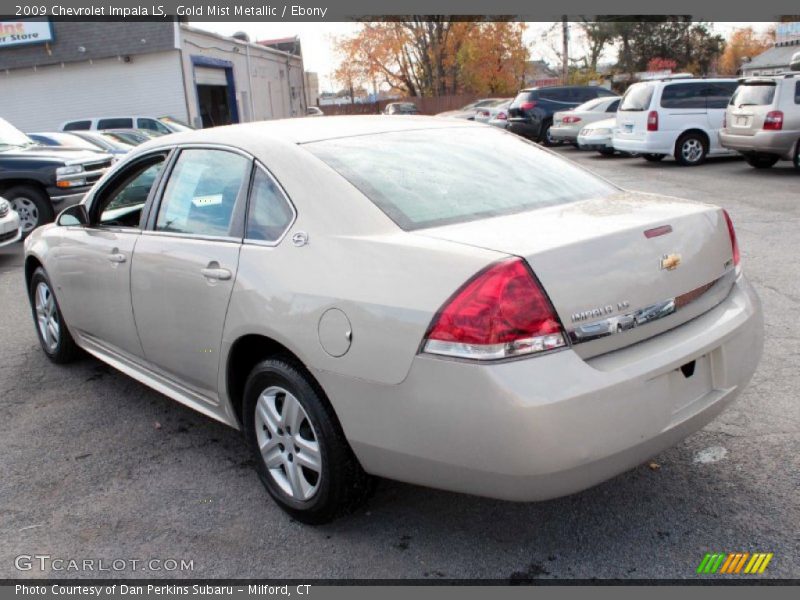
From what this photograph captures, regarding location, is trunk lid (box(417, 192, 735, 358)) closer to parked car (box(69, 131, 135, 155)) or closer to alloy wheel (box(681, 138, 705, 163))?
alloy wheel (box(681, 138, 705, 163))

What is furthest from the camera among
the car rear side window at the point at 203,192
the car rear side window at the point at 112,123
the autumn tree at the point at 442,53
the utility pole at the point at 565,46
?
the autumn tree at the point at 442,53

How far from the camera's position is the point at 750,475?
3.27m

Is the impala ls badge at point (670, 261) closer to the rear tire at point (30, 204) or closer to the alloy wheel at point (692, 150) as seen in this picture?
the rear tire at point (30, 204)

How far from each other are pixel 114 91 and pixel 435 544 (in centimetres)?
2985

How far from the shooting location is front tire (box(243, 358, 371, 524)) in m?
2.88

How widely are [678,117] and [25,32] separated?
80.1 ft

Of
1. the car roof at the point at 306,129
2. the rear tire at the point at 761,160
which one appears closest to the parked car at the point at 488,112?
the rear tire at the point at 761,160

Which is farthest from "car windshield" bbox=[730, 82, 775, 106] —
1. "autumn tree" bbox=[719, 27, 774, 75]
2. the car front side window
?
"autumn tree" bbox=[719, 27, 774, 75]

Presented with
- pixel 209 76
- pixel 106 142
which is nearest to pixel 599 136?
pixel 106 142

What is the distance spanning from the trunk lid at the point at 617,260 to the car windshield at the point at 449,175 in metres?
0.15

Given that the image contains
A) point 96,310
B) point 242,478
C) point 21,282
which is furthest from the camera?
point 21,282

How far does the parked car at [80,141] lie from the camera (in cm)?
1436

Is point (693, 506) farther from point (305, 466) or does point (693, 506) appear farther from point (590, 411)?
point (305, 466)

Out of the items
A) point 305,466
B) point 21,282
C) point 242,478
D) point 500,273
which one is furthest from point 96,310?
point 21,282
